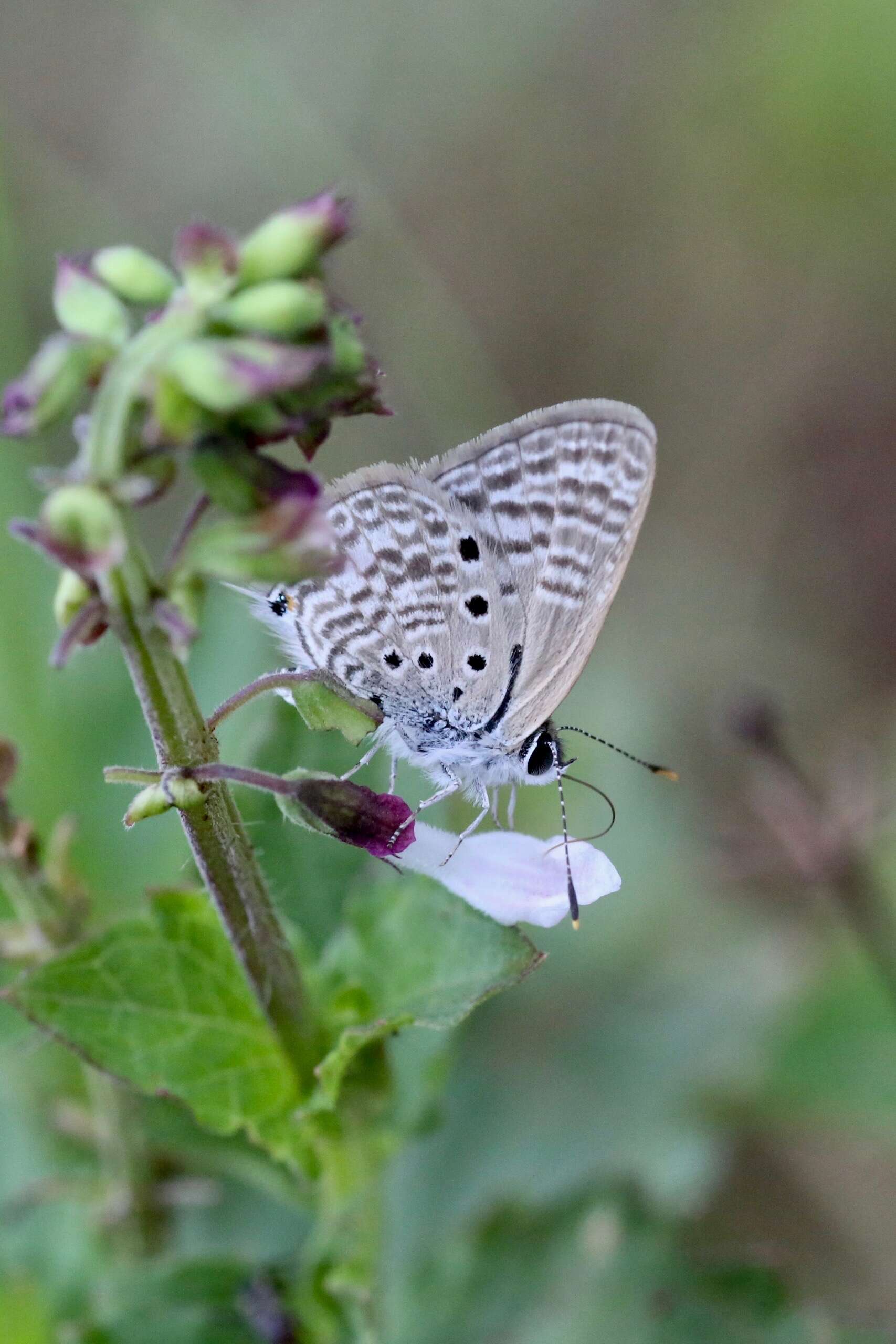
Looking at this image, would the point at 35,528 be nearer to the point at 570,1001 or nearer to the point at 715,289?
the point at 570,1001

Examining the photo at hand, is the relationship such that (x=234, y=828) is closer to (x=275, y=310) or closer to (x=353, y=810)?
(x=353, y=810)

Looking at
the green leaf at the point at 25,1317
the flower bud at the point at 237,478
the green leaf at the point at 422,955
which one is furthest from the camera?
the green leaf at the point at 25,1317

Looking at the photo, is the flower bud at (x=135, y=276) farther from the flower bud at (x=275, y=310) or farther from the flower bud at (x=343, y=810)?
the flower bud at (x=343, y=810)

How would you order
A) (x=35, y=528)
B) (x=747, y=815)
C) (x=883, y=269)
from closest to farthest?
(x=35, y=528)
(x=747, y=815)
(x=883, y=269)

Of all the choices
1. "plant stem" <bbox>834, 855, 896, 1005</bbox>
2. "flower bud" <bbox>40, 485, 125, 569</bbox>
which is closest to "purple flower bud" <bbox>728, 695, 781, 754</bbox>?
"plant stem" <bbox>834, 855, 896, 1005</bbox>

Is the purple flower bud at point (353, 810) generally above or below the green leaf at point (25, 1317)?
above

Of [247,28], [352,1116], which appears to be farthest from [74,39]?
[352,1116]

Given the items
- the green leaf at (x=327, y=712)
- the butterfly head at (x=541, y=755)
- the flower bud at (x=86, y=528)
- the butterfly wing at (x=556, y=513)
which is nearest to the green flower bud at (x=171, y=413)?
the flower bud at (x=86, y=528)
